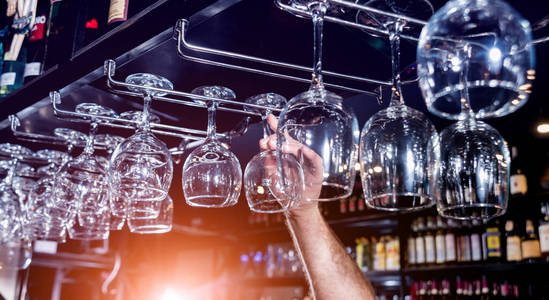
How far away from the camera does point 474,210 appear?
72 centimetres

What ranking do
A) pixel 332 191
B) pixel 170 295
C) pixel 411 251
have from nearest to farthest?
pixel 332 191, pixel 411 251, pixel 170 295

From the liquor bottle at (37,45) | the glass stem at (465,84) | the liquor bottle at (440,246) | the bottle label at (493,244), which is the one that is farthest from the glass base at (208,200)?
the liquor bottle at (440,246)

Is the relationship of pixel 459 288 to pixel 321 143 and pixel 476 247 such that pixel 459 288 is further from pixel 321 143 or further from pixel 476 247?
pixel 321 143

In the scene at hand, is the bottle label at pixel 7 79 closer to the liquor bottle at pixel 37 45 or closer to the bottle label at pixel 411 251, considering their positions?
the liquor bottle at pixel 37 45

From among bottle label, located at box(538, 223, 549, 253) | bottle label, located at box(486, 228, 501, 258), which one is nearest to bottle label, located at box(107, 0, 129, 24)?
bottle label, located at box(538, 223, 549, 253)

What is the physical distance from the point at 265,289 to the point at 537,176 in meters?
2.54

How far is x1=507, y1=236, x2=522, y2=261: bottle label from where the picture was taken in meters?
3.13

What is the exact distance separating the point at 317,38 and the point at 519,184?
9.53 feet

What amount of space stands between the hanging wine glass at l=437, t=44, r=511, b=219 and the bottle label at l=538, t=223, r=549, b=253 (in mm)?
2573

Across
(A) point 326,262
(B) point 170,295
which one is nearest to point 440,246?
(A) point 326,262

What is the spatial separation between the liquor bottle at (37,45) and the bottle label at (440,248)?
2869 millimetres

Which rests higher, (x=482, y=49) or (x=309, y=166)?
(x=482, y=49)

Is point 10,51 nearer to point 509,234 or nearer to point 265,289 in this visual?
point 509,234

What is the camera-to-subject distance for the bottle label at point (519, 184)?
10.6 ft
